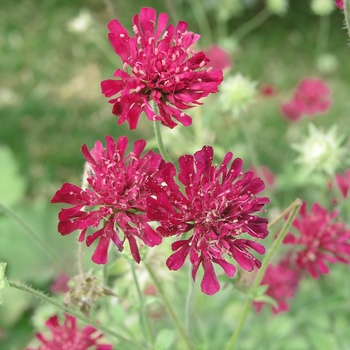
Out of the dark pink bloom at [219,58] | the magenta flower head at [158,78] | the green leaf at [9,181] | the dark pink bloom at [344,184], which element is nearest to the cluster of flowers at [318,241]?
the dark pink bloom at [344,184]

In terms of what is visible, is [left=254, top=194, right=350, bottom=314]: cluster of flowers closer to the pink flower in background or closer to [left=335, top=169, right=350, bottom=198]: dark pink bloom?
[left=335, top=169, right=350, bottom=198]: dark pink bloom

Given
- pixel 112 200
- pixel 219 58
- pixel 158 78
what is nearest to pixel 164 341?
pixel 112 200

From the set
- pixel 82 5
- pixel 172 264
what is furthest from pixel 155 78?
pixel 82 5

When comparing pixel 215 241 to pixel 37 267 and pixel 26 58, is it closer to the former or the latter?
pixel 37 267

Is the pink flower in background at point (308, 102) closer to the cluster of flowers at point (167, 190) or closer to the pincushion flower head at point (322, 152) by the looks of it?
the pincushion flower head at point (322, 152)

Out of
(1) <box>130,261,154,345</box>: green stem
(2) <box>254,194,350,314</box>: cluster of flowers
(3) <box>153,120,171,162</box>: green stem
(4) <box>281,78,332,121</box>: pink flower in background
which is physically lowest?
(1) <box>130,261,154,345</box>: green stem

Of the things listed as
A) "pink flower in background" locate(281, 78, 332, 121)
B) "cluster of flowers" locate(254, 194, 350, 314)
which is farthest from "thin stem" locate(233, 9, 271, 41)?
"cluster of flowers" locate(254, 194, 350, 314)
